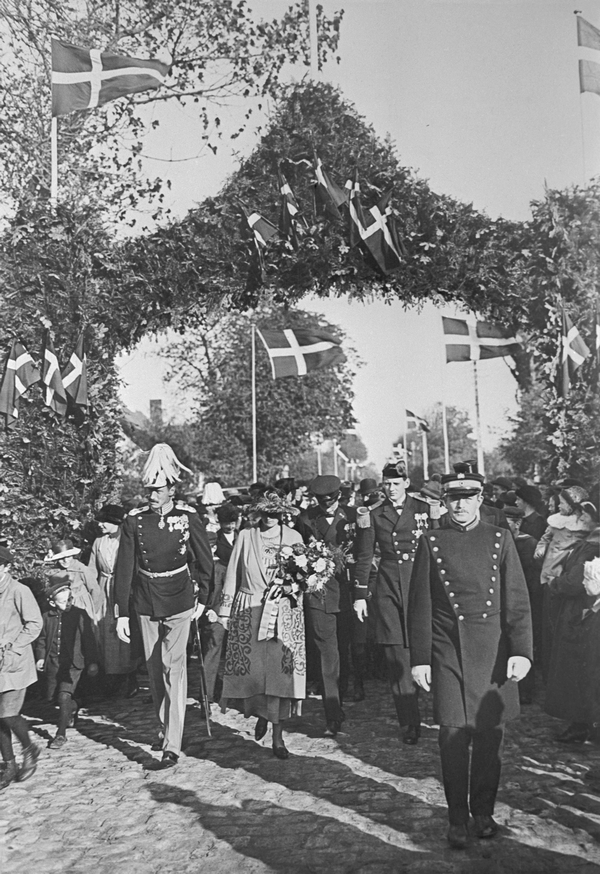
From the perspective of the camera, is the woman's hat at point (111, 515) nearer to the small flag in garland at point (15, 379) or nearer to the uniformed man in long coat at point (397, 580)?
the small flag in garland at point (15, 379)

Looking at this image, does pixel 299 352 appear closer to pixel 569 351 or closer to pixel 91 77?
pixel 569 351

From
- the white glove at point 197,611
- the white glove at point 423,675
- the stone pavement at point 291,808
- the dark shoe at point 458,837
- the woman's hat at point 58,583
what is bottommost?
the stone pavement at point 291,808

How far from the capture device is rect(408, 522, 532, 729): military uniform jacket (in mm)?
5047

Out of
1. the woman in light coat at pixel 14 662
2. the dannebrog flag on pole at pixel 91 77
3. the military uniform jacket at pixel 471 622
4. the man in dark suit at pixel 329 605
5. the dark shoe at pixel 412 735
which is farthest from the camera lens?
the dannebrog flag on pole at pixel 91 77

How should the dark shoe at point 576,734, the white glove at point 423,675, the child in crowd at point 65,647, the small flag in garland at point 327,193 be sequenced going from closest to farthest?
the white glove at point 423,675 → the dark shoe at point 576,734 → the child in crowd at point 65,647 → the small flag in garland at point 327,193

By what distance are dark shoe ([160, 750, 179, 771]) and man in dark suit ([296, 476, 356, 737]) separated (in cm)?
139

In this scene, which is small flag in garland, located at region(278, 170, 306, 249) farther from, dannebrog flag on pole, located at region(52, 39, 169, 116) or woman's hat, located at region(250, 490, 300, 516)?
woman's hat, located at region(250, 490, 300, 516)

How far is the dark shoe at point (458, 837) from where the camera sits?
481 centimetres

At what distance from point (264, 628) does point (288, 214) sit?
5.24 meters

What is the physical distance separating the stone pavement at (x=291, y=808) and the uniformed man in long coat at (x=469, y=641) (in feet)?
1.16

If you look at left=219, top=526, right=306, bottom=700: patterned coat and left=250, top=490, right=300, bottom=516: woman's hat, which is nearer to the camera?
left=219, top=526, right=306, bottom=700: patterned coat

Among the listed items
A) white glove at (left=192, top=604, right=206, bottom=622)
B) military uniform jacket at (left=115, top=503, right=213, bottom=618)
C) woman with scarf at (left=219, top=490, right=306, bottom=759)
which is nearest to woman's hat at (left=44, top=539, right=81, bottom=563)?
military uniform jacket at (left=115, top=503, right=213, bottom=618)

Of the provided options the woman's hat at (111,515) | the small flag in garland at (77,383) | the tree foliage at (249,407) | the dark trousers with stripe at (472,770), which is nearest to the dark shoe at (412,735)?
the dark trousers with stripe at (472,770)

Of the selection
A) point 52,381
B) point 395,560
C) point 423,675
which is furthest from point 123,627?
point 52,381
